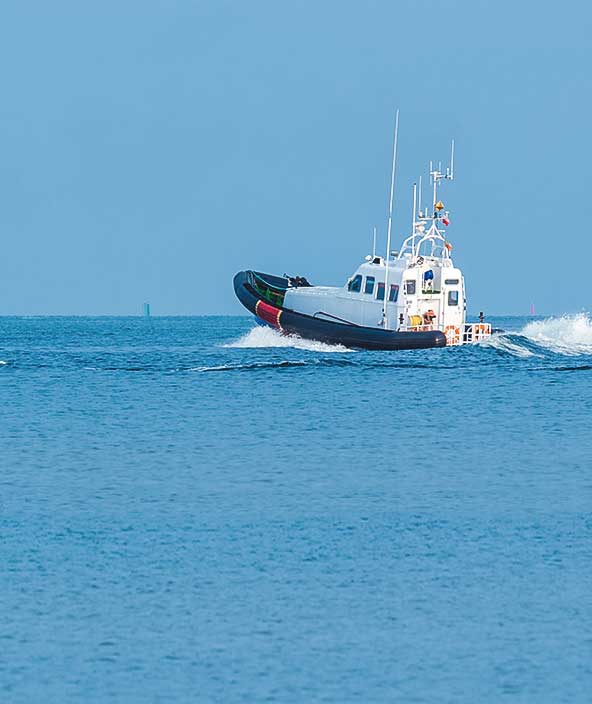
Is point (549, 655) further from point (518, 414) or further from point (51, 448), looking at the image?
point (518, 414)

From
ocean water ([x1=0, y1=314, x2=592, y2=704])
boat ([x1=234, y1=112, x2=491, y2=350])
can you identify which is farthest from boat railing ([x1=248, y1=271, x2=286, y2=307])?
ocean water ([x1=0, y1=314, x2=592, y2=704])

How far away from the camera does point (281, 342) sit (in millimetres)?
59844

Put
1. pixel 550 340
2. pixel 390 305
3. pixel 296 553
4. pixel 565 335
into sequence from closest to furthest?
pixel 296 553
pixel 390 305
pixel 550 340
pixel 565 335

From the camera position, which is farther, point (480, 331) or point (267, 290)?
point (480, 331)

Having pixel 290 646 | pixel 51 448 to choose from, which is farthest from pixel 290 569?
pixel 51 448

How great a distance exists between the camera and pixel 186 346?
80812 millimetres

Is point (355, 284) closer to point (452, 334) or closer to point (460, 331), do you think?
point (452, 334)

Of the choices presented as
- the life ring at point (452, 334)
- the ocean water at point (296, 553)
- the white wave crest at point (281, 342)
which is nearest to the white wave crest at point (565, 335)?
the life ring at point (452, 334)

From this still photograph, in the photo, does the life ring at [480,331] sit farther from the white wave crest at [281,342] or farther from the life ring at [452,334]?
the white wave crest at [281,342]

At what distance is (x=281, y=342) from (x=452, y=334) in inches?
354

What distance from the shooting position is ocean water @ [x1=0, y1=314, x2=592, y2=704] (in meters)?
13.8

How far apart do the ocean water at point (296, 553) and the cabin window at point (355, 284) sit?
13031mm

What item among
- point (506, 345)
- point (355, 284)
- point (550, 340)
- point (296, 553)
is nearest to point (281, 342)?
point (355, 284)

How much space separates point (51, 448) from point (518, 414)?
1449 cm
